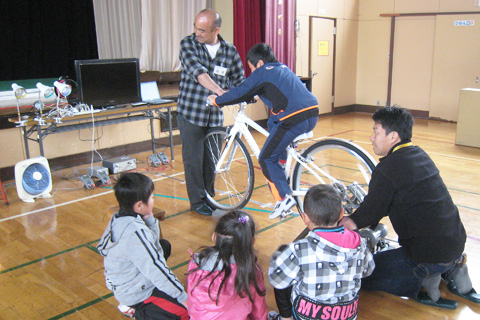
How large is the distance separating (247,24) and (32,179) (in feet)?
13.6

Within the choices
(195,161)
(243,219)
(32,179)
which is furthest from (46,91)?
(243,219)

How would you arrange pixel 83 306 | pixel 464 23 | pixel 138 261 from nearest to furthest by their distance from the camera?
pixel 138 261 → pixel 83 306 → pixel 464 23

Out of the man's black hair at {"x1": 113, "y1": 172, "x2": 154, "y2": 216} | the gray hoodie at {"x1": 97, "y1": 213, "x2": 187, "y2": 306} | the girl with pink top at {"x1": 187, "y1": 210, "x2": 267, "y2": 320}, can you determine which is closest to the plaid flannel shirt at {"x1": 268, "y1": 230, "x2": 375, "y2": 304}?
the girl with pink top at {"x1": 187, "y1": 210, "x2": 267, "y2": 320}

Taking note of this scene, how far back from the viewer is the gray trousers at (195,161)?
11.4ft

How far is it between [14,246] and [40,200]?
106cm

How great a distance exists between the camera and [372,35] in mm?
8922

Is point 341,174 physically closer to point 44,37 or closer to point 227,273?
point 227,273

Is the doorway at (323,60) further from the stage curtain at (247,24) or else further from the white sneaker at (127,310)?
the white sneaker at (127,310)

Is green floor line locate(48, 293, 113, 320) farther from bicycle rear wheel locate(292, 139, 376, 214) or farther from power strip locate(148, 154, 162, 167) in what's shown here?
power strip locate(148, 154, 162, 167)

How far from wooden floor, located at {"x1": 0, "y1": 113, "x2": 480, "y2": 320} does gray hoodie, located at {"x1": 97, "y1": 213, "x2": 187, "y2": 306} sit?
274mm

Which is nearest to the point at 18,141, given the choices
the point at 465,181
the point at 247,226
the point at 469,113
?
the point at 247,226

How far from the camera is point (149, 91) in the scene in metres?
5.55

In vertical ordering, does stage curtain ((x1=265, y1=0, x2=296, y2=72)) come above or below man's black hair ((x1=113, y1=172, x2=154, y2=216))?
above

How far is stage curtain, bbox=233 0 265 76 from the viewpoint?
21.6 feet
